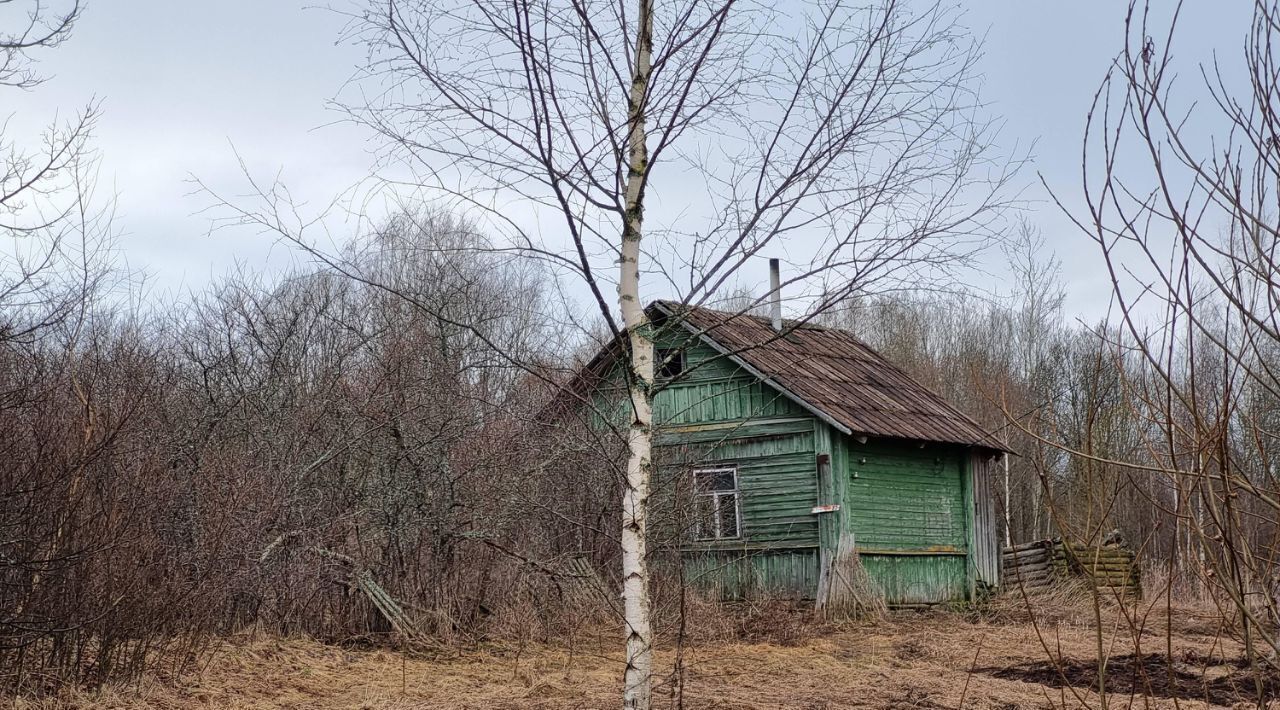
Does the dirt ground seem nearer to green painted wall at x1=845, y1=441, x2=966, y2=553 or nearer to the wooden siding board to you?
the wooden siding board

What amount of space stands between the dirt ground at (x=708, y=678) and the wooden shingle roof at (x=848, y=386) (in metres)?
4.70

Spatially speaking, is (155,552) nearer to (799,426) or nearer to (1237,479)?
(1237,479)

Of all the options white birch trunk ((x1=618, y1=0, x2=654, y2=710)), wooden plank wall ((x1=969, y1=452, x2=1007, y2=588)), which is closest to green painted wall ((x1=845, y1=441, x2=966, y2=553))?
wooden plank wall ((x1=969, y1=452, x2=1007, y2=588))

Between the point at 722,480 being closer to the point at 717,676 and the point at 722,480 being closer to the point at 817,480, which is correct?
the point at 817,480

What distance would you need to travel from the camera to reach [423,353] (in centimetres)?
1463

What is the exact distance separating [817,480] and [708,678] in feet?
27.1

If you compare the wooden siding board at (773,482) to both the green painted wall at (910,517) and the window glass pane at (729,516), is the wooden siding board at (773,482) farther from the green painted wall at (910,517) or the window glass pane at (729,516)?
the green painted wall at (910,517)

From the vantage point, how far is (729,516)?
18.9m

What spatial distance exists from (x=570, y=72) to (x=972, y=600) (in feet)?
50.0

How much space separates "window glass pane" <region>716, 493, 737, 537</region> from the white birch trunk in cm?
1232

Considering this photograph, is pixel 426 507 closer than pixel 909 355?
Yes

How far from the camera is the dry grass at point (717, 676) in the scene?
842 centimetres

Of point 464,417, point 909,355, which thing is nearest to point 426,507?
point 464,417

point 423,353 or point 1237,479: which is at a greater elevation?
point 423,353
